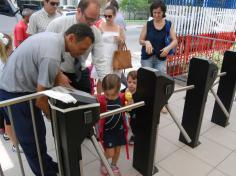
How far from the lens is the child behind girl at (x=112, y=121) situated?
7.29ft

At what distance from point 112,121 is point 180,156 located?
41.8 inches

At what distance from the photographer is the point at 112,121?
2291mm

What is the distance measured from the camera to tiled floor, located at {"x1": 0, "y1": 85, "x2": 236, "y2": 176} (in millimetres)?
2568

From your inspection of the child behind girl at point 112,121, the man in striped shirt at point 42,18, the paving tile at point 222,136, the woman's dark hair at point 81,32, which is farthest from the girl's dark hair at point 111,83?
the paving tile at point 222,136

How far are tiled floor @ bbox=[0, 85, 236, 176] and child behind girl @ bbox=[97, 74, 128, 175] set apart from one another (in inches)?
15.9

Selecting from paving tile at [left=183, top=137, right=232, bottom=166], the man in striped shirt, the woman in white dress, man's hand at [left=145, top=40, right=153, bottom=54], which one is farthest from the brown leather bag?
paving tile at [left=183, top=137, right=232, bottom=166]

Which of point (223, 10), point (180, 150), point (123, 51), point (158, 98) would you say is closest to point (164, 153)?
point (180, 150)

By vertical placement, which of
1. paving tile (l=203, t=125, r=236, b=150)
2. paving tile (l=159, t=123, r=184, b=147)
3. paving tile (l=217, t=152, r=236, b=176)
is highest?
paving tile (l=159, t=123, r=184, b=147)

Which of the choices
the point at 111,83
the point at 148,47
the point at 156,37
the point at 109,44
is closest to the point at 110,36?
the point at 109,44

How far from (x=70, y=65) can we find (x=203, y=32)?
15.3ft

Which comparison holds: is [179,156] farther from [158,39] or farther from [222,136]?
[158,39]

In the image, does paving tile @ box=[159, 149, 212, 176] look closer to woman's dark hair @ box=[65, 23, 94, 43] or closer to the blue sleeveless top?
the blue sleeveless top

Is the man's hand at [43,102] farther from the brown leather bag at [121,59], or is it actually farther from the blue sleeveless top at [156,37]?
the blue sleeveless top at [156,37]

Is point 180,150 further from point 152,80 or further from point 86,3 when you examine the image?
point 86,3
